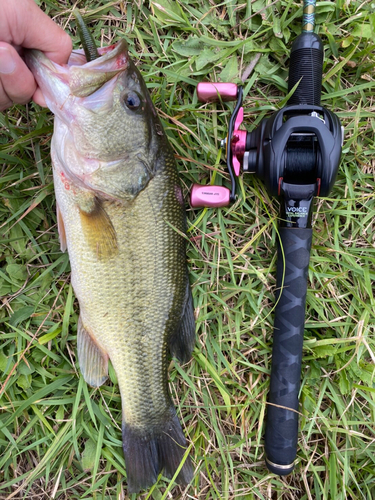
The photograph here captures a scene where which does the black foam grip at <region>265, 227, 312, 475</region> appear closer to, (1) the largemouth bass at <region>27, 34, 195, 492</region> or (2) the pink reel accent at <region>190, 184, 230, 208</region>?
(2) the pink reel accent at <region>190, 184, 230, 208</region>

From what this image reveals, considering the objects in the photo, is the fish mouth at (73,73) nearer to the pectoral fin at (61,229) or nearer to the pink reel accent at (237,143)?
the pectoral fin at (61,229)

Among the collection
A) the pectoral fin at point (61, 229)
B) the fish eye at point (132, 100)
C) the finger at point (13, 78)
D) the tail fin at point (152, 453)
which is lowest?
the tail fin at point (152, 453)

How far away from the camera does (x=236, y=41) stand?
2.14m

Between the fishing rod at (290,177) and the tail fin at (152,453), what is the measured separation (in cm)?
52

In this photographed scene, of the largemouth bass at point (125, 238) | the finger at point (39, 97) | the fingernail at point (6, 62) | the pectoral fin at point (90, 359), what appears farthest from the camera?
the pectoral fin at point (90, 359)

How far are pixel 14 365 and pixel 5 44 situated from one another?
1.67 m

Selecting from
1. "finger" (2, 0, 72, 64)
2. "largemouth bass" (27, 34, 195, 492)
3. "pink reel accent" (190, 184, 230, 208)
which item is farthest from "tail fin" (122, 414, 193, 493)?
"finger" (2, 0, 72, 64)

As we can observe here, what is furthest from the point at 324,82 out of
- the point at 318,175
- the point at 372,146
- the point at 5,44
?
the point at 5,44

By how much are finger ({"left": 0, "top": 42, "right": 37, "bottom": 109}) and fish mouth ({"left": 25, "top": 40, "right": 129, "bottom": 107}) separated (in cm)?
5

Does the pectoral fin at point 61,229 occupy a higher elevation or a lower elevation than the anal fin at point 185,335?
higher

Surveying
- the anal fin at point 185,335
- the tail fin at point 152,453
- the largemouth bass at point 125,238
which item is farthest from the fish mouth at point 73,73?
the tail fin at point 152,453

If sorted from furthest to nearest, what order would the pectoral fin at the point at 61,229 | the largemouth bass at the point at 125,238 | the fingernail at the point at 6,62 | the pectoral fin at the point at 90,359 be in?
the pectoral fin at the point at 90,359
the pectoral fin at the point at 61,229
the largemouth bass at the point at 125,238
the fingernail at the point at 6,62

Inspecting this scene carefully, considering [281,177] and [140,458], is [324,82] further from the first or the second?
[140,458]

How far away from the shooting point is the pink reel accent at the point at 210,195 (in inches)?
79.8
